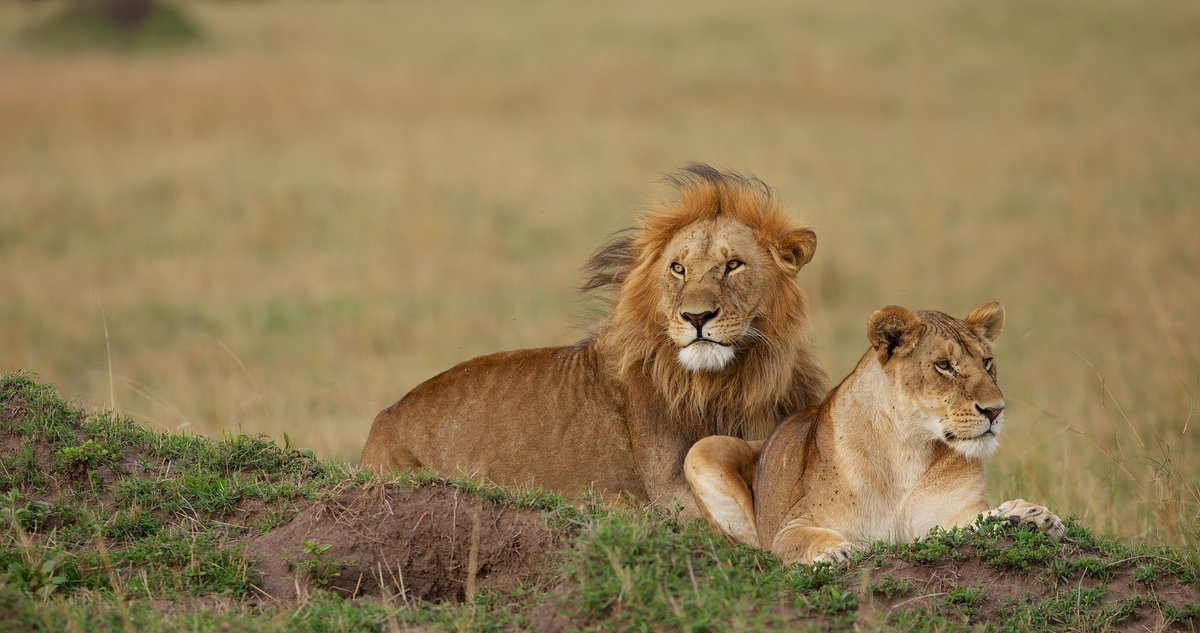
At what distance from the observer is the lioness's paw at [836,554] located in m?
4.60

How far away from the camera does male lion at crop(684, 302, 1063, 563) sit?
4.63m

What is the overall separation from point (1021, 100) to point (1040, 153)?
398cm

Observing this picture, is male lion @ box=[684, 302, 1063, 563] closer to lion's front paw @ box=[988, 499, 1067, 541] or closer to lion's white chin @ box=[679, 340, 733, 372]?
lion's front paw @ box=[988, 499, 1067, 541]

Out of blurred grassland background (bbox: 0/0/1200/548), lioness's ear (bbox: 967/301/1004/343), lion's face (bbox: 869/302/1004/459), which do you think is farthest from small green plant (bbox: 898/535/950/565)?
blurred grassland background (bbox: 0/0/1200/548)

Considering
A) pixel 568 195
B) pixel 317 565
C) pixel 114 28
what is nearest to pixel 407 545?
pixel 317 565

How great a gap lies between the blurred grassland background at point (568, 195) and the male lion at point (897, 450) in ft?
4.59

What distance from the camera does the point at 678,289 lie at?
5.68m

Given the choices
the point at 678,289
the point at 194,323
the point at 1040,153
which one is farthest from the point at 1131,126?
the point at 678,289

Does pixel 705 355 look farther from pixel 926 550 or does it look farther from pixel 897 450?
pixel 926 550

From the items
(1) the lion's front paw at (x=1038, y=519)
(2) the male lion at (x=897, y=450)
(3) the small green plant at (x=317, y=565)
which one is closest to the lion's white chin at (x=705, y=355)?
(2) the male lion at (x=897, y=450)

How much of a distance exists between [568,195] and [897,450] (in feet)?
44.0

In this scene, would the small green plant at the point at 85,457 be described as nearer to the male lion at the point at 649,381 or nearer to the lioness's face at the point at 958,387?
the male lion at the point at 649,381

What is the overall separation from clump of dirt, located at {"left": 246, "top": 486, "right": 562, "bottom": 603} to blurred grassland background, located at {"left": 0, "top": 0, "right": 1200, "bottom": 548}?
158cm

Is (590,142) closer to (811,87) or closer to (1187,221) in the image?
(811,87)
